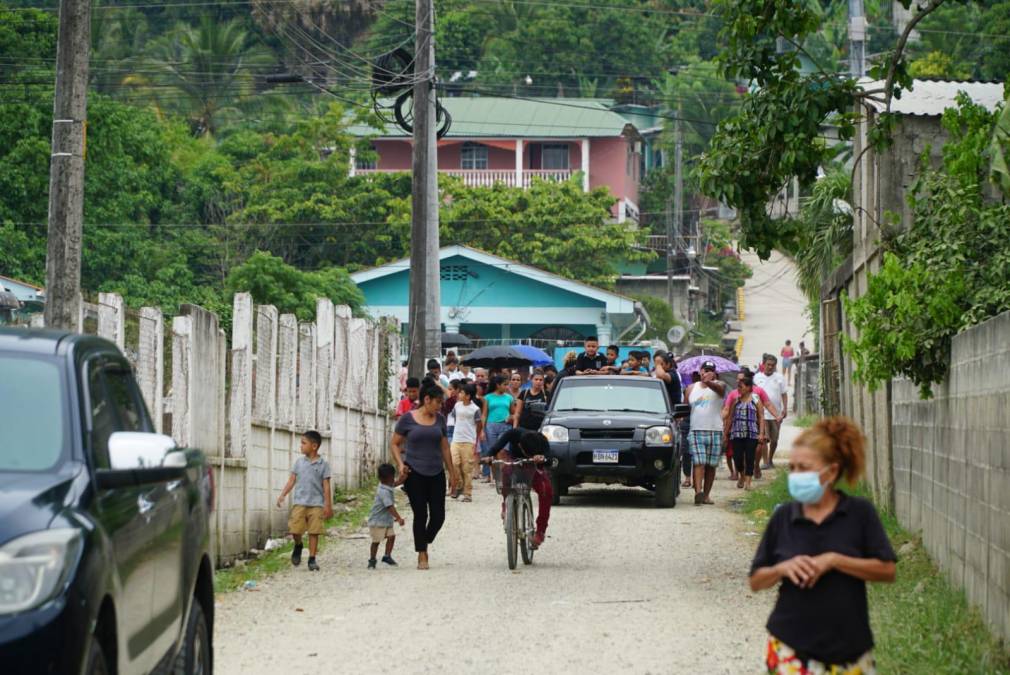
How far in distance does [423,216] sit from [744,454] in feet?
21.8

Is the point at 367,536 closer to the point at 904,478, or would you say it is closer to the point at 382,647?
the point at 904,478

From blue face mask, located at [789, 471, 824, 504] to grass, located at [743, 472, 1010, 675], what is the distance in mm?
3644

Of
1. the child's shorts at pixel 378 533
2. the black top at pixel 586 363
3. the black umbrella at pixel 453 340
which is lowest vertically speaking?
the child's shorts at pixel 378 533

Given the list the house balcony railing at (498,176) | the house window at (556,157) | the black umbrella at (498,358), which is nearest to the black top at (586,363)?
the black umbrella at (498,358)

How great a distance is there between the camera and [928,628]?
1111 centimetres

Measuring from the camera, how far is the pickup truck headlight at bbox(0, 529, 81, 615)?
5.45m

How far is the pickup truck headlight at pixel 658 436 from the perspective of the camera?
72.6 feet

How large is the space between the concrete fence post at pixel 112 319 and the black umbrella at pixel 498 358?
23690mm

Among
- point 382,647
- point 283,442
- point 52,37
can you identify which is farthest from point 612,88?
point 382,647

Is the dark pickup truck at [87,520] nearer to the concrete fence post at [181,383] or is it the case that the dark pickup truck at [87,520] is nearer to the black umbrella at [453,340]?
the concrete fence post at [181,383]

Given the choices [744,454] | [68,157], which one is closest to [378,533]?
[68,157]

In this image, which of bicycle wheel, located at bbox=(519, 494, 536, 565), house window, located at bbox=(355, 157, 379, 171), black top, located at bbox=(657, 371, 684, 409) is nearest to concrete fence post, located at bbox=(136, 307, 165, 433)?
bicycle wheel, located at bbox=(519, 494, 536, 565)

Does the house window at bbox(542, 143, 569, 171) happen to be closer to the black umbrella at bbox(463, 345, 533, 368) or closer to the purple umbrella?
the black umbrella at bbox(463, 345, 533, 368)

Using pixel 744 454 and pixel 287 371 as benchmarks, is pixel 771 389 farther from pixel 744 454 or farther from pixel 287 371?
pixel 287 371
